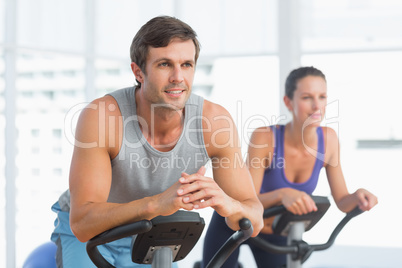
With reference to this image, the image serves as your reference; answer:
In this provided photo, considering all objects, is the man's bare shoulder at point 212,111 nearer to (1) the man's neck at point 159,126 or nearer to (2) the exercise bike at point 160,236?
(1) the man's neck at point 159,126

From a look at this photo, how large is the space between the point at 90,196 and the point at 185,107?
442 millimetres

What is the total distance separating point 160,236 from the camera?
1154 mm

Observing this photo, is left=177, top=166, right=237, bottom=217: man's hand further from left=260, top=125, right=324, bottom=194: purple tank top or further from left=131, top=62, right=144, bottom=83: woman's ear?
left=260, top=125, right=324, bottom=194: purple tank top

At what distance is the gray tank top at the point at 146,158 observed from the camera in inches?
59.0

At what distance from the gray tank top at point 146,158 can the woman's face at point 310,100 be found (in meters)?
0.70

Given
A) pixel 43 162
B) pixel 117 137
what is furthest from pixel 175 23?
pixel 43 162

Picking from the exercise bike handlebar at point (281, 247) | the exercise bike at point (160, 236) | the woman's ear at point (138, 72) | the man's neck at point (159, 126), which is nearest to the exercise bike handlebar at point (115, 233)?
the exercise bike at point (160, 236)

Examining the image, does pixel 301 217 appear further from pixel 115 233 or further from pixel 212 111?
pixel 115 233

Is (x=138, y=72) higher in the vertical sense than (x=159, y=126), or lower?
higher

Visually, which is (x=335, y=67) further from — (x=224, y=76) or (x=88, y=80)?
(x=88, y=80)

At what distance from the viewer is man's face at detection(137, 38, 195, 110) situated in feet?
4.69

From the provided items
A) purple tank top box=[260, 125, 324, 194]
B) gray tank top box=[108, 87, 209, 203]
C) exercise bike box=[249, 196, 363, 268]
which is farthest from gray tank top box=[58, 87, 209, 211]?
purple tank top box=[260, 125, 324, 194]

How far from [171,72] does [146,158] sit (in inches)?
11.1

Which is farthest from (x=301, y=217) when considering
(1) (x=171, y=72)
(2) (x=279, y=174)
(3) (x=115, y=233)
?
(3) (x=115, y=233)
